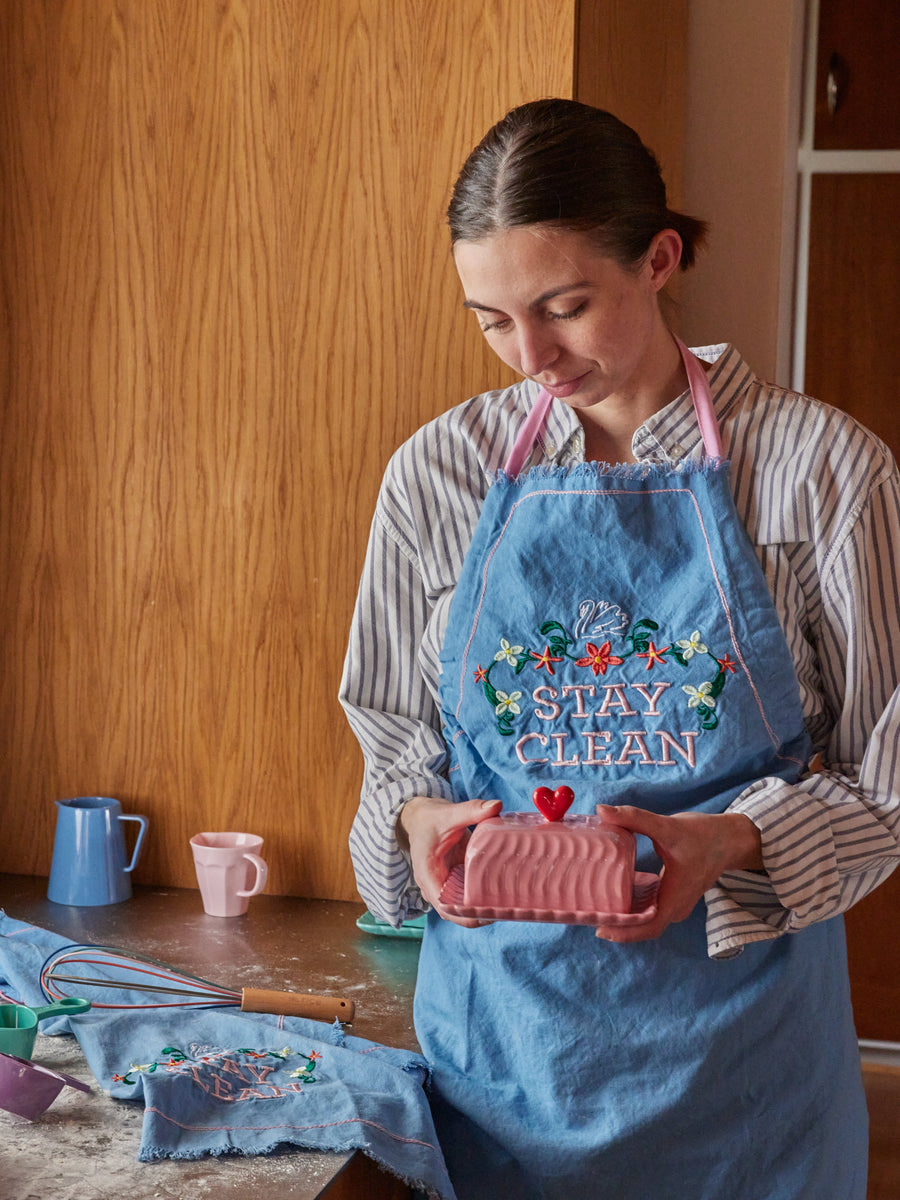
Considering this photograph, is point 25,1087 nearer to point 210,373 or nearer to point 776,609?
point 776,609

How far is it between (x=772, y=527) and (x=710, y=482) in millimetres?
60

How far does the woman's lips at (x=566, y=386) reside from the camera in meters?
0.99

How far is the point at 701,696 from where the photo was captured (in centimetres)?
98

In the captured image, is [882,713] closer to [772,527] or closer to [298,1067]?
[772,527]

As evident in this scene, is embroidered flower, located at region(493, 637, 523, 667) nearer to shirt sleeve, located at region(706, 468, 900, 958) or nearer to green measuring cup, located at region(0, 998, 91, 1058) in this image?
shirt sleeve, located at region(706, 468, 900, 958)

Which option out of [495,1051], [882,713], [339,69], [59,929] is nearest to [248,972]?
[59,929]

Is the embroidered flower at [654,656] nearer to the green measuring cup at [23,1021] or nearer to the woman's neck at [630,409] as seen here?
the woman's neck at [630,409]

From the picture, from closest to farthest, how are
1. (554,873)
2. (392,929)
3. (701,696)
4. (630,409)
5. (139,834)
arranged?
(554,873)
(701,696)
(630,409)
(392,929)
(139,834)

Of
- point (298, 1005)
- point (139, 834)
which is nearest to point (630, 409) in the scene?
point (298, 1005)

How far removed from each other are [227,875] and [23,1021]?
1.41 ft

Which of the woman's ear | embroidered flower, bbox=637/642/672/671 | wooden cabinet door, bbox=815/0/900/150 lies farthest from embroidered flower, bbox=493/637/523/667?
wooden cabinet door, bbox=815/0/900/150

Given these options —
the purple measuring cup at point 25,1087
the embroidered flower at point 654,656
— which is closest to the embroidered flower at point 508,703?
the embroidered flower at point 654,656

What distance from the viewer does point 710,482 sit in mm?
1010

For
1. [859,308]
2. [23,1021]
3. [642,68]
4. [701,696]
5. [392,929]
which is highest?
[642,68]
